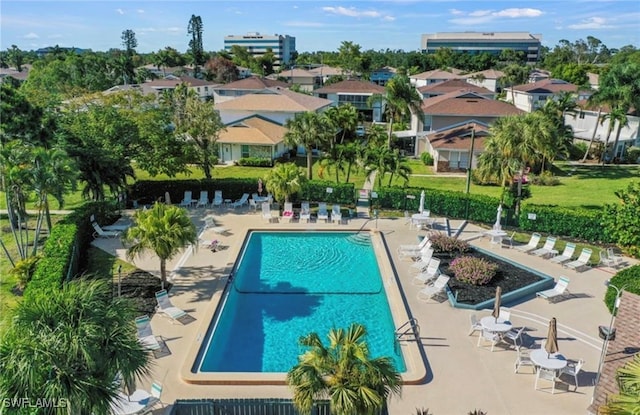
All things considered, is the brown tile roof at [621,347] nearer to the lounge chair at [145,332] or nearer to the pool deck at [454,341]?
the pool deck at [454,341]

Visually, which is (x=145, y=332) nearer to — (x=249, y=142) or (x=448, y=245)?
(x=448, y=245)

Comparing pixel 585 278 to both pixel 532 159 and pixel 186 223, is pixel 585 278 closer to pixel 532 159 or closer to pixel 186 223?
pixel 532 159

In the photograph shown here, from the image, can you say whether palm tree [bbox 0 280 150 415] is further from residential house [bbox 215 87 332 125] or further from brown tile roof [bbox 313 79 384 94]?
brown tile roof [bbox 313 79 384 94]

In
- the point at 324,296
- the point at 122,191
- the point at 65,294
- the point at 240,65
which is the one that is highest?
the point at 240,65

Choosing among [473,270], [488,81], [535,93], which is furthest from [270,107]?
[488,81]

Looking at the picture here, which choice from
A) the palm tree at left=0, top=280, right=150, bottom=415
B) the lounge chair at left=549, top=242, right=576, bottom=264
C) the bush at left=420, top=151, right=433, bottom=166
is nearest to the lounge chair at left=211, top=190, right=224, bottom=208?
the lounge chair at left=549, top=242, right=576, bottom=264

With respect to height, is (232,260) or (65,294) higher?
(65,294)

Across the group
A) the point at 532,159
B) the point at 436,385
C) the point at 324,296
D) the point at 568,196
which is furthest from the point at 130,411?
the point at 568,196
